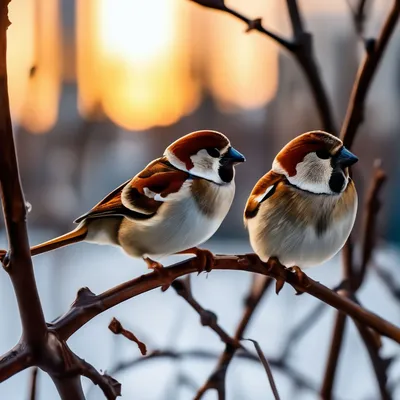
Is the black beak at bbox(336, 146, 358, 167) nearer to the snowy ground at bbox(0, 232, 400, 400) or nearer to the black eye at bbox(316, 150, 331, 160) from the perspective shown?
the black eye at bbox(316, 150, 331, 160)

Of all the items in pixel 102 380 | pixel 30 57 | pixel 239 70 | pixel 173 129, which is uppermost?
pixel 239 70

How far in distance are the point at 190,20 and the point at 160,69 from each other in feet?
0.48

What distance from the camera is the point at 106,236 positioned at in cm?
30

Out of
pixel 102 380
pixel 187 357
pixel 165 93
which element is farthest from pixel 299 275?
pixel 165 93

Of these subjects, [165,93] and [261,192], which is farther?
[165,93]

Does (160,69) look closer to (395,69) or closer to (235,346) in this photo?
(395,69)

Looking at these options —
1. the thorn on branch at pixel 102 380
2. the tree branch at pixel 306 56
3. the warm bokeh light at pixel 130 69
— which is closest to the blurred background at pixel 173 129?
the warm bokeh light at pixel 130 69

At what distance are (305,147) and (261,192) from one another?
32mm

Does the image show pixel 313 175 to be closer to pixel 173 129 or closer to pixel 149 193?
pixel 149 193

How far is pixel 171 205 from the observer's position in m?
0.29

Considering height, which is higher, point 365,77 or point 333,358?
point 365,77

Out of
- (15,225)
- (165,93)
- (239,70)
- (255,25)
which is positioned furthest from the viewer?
(239,70)

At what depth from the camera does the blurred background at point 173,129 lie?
88 centimetres

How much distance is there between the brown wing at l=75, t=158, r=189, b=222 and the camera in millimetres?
293
